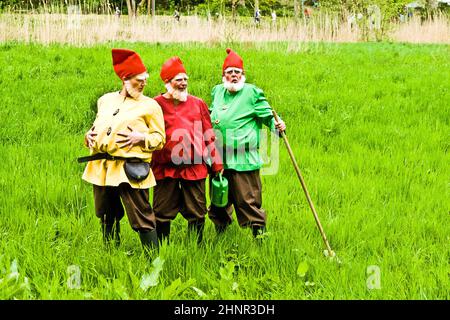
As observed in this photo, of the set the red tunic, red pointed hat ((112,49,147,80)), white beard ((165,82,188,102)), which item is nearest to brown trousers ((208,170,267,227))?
the red tunic

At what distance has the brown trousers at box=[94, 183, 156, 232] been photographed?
129 inches

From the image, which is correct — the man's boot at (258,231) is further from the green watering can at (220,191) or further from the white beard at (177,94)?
the white beard at (177,94)

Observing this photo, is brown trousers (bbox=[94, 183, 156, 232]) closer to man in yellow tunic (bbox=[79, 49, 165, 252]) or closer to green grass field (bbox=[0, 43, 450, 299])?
man in yellow tunic (bbox=[79, 49, 165, 252])

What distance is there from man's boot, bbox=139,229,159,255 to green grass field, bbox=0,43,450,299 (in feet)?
0.32

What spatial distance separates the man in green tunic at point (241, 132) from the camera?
3.65 m

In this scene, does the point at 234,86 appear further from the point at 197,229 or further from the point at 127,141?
the point at 197,229

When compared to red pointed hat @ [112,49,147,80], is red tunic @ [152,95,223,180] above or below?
below

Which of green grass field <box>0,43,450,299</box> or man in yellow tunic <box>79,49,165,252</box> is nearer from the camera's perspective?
green grass field <box>0,43,450,299</box>

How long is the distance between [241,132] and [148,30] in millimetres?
10688

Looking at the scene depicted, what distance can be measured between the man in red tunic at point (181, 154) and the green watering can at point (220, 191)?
8cm

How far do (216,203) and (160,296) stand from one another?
0.90m

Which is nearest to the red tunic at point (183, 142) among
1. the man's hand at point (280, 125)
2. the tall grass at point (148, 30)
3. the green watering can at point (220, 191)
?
the green watering can at point (220, 191)

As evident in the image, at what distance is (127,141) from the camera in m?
3.18

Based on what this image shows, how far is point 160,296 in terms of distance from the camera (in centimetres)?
289
